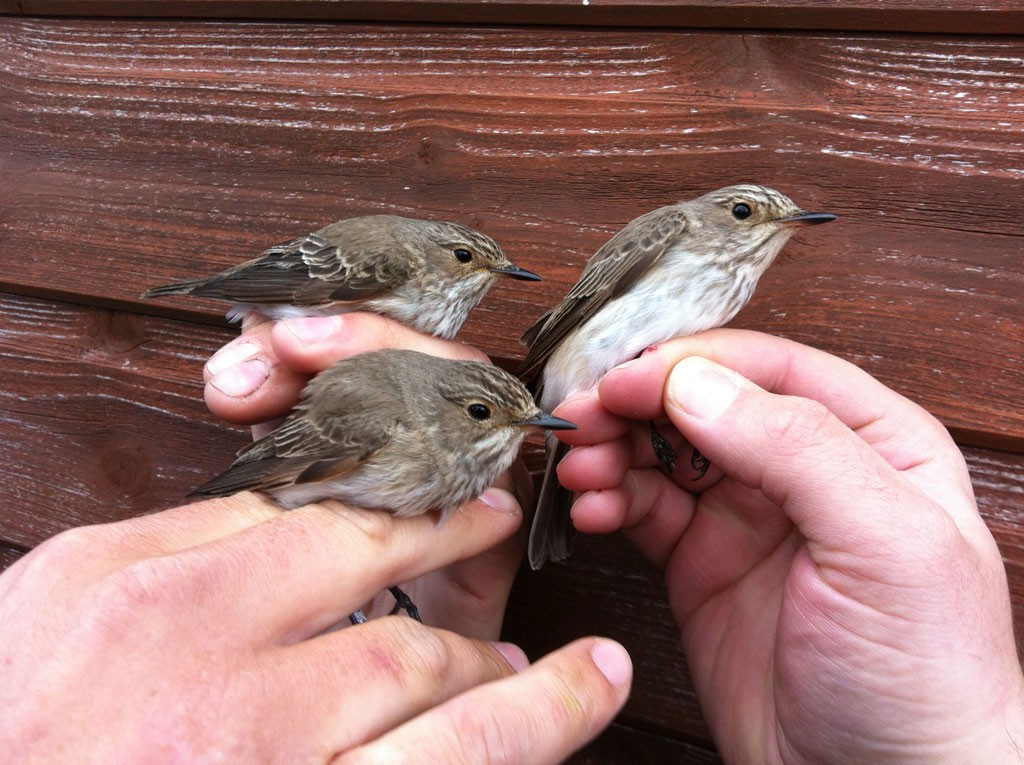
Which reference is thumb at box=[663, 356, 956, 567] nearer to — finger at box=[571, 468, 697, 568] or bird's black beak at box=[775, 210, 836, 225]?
finger at box=[571, 468, 697, 568]

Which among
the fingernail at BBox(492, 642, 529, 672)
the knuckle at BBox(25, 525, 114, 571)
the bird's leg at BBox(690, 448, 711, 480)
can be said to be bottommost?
the fingernail at BBox(492, 642, 529, 672)

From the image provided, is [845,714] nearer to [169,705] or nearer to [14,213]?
[169,705]

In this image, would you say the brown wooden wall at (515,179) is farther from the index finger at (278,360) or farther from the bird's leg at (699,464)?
the index finger at (278,360)

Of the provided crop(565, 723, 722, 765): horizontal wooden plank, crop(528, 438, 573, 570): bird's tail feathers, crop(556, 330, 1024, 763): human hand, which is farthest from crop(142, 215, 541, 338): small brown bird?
crop(565, 723, 722, 765): horizontal wooden plank

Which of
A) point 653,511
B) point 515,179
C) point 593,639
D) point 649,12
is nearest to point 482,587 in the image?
point 653,511

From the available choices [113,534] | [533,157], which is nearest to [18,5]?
[533,157]

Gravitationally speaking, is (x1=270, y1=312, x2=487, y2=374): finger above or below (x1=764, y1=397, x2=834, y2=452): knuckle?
below

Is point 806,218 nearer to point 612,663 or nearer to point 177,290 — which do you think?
point 612,663
